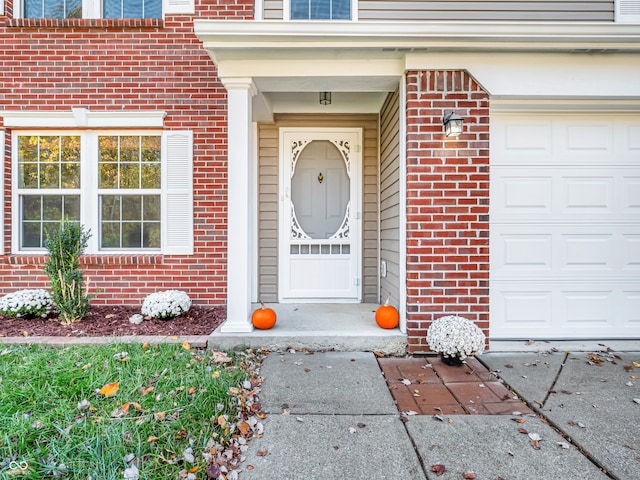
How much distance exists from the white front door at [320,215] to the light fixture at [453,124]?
1.54m

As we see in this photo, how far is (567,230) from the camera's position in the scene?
3.29 metres

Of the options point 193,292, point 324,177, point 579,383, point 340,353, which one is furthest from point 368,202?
point 579,383

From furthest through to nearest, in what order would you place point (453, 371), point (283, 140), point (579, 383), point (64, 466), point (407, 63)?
point (283, 140) → point (407, 63) → point (453, 371) → point (579, 383) → point (64, 466)

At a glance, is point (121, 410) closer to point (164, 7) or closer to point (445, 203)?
point (445, 203)

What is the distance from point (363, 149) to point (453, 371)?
2.76 metres

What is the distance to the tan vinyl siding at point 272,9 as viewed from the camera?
3.25 m

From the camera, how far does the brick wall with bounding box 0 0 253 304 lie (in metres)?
3.93

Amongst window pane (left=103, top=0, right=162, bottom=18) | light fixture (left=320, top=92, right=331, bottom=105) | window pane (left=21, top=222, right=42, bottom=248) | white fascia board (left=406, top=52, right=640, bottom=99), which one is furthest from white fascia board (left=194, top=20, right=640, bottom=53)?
window pane (left=21, top=222, right=42, bottom=248)

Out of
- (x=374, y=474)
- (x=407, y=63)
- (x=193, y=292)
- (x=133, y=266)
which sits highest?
(x=407, y=63)

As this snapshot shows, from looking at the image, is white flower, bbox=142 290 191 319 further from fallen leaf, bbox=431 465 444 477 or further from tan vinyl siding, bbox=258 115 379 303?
fallen leaf, bbox=431 465 444 477

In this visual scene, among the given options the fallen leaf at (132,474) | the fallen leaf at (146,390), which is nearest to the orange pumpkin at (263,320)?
the fallen leaf at (146,390)

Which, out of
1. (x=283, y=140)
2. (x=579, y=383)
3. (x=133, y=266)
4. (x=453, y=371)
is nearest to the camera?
(x=579, y=383)

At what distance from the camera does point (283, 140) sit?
439cm

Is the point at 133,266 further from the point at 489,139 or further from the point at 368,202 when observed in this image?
the point at 489,139
